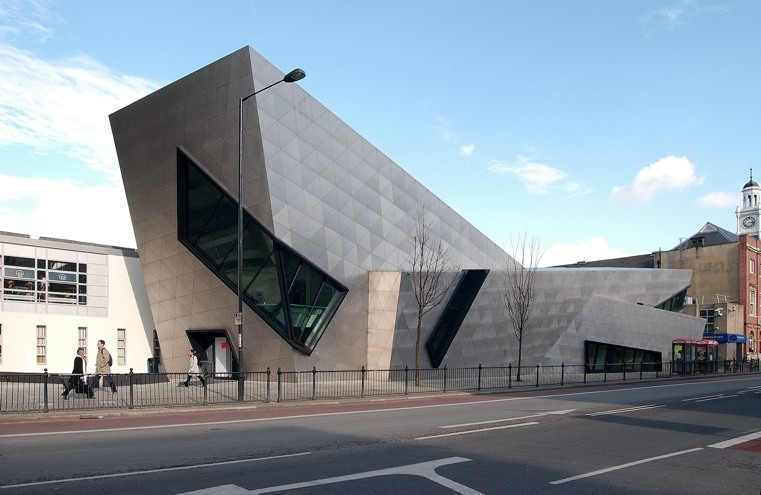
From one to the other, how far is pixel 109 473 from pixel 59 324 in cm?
2518

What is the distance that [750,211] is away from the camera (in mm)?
112938

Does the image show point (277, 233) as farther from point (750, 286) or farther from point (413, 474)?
point (750, 286)

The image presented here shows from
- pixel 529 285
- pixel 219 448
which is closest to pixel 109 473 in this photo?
pixel 219 448

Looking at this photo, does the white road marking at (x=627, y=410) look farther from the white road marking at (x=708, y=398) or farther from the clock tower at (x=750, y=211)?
the clock tower at (x=750, y=211)

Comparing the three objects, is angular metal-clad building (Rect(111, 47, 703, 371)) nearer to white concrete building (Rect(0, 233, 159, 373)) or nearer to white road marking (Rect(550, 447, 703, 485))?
white concrete building (Rect(0, 233, 159, 373))

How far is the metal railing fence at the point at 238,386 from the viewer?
19.4 m

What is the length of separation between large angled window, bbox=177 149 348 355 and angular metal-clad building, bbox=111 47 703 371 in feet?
0.20

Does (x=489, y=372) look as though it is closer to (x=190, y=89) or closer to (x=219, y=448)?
(x=190, y=89)

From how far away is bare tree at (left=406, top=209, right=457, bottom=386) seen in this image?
30.0m

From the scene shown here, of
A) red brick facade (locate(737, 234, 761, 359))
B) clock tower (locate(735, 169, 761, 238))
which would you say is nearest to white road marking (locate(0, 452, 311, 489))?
red brick facade (locate(737, 234, 761, 359))

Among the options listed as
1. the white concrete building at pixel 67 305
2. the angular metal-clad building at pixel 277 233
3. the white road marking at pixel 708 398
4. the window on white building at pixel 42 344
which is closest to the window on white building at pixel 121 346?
the white concrete building at pixel 67 305

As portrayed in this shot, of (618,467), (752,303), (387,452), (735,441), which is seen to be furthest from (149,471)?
(752,303)

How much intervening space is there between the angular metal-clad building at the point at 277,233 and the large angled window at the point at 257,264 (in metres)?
0.06

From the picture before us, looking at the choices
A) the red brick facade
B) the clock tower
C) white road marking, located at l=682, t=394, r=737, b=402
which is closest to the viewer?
white road marking, located at l=682, t=394, r=737, b=402
